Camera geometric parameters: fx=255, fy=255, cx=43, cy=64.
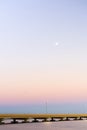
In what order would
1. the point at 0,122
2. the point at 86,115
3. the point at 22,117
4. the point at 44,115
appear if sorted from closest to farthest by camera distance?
the point at 0,122, the point at 22,117, the point at 44,115, the point at 86,115

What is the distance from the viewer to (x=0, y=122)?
130 meters

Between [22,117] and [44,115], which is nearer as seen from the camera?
[22,117]

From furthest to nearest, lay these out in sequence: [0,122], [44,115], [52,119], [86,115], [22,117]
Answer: [86,115], [52,119], [44,115], [22,117], [0,122]

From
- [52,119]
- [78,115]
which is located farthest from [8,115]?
[78,115]

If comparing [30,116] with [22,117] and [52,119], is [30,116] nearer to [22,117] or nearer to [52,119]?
[22,117]

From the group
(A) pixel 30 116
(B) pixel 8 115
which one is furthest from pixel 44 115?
(B) pixel 8 115

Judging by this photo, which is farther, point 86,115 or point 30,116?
point 86,115

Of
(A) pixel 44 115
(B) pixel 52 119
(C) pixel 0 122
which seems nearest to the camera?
(C) pixel 0 122

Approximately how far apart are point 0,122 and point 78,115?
66653 mm

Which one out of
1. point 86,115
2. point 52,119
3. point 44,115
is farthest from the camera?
point 86,115

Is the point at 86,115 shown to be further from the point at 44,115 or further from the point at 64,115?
the point at 44,115

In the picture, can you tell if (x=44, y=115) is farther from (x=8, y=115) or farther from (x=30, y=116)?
(x=8, y=115)

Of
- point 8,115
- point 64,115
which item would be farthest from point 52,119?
point 8,115

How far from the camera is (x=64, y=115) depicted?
166875 mm
